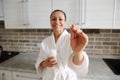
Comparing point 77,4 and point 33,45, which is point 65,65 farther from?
point 33,45

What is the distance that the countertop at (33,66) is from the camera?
4.92ft

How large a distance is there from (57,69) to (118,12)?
0.89 meters

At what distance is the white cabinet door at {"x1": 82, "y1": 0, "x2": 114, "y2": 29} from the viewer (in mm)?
1545

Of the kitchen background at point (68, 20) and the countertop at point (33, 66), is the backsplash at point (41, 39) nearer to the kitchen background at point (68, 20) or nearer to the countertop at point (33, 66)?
the kitchen background at point (68, 20)

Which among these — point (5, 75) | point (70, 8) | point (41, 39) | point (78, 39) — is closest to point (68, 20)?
point (70, 8)

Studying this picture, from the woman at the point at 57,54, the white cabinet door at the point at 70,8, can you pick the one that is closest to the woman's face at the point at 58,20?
the woman at the point at 57,54

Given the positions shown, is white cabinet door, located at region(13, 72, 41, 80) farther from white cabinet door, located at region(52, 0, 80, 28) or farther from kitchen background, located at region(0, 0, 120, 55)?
white cabinet door, located at region(52, 0, 80, 28)

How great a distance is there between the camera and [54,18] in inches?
48.1

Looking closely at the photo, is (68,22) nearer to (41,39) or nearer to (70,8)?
(70,8)

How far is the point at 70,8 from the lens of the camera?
5.32 feet

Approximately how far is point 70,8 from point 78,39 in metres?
0.78

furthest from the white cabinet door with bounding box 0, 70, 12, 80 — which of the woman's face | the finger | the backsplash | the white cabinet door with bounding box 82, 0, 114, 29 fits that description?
the finger

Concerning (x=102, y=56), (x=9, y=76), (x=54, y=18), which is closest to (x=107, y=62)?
(x=102, y=56)

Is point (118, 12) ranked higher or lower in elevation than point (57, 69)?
higher
